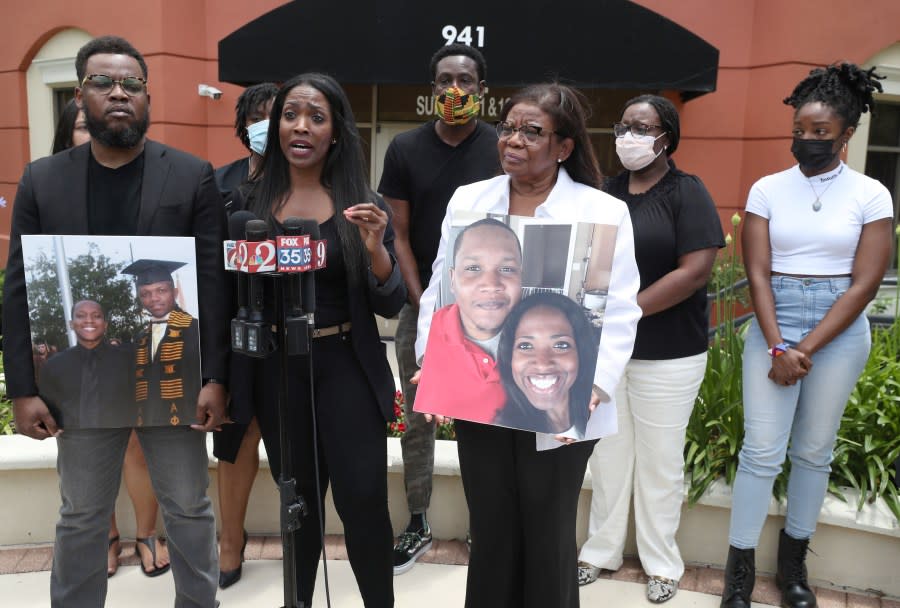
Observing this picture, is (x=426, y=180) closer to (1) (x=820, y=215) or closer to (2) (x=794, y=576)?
(1) (x=820, y=215)

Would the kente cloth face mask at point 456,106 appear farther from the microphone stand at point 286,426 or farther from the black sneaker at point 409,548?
the black sneaker at point 409,548

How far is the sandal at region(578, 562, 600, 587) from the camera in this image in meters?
3.49

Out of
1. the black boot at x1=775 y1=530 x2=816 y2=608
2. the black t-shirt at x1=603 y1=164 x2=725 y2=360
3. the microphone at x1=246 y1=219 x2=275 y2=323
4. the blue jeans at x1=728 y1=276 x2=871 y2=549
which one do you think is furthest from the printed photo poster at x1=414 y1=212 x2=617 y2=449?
the black boot at x1=775 y1=530 x2=816 y2=608

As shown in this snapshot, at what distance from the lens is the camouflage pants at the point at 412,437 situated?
3.64 m

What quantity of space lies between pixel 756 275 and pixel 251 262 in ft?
7.41

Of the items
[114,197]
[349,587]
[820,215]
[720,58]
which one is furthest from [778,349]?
[720,58]

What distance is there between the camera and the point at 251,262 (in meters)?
1.98

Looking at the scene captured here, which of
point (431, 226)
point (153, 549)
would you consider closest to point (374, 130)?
point (431, 226)

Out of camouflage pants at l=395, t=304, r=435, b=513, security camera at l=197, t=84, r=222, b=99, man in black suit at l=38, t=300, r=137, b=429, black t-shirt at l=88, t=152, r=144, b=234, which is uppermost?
security camera at l=197, t=84, r=222, b=99

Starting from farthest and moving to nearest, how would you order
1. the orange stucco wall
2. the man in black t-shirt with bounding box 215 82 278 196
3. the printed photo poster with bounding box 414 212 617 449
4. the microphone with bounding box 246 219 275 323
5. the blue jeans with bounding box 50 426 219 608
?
1. the orange stucco wall
2. the man in black t-shirt with bounding box 215 82 278 196
3. the blue jeans with bounding box 50 426 219 608
4. the printed photo poster with bounding box 414 212 617 449
5. the microphone with bounding box 246 219 275 323

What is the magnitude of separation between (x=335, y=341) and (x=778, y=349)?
1.85 metres

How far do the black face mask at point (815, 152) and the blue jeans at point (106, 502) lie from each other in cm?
270

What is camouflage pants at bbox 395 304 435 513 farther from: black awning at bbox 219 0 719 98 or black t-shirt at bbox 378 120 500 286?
black awning at bbox 219 0 719 98

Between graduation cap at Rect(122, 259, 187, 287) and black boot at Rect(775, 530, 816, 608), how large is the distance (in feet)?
9.49
